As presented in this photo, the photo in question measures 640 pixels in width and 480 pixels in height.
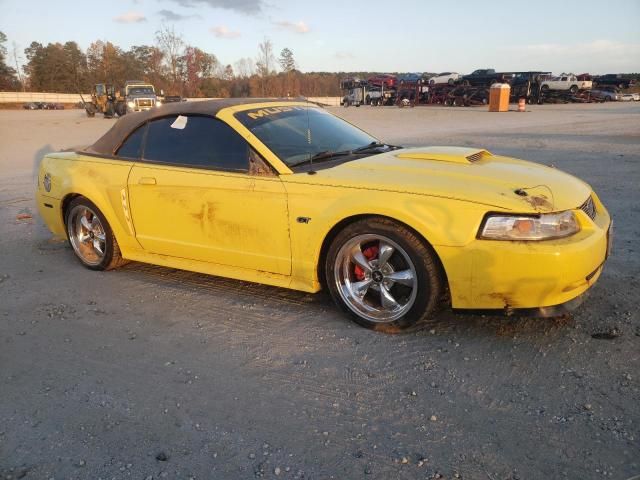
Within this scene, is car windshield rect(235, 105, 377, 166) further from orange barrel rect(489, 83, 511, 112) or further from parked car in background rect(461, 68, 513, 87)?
parked car in background rect(461, 68, 513, 87)

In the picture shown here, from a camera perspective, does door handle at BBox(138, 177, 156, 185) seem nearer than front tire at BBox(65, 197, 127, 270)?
Yes

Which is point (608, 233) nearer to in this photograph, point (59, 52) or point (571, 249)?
point (571, 249)

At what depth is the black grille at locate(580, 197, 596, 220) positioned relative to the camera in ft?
11.1

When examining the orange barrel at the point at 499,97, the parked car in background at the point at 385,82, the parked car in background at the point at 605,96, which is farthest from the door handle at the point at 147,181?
the parked car in background at the point at 605,96

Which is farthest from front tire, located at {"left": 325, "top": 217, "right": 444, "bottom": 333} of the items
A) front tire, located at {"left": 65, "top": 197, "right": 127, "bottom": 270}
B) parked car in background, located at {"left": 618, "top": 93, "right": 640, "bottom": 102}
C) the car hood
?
parked car in background, located at {"left": 618, "top": 93, "right": 640, "bottom": 102}

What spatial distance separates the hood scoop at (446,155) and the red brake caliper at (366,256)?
0.81m

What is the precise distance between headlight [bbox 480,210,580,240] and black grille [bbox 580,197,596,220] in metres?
0.41

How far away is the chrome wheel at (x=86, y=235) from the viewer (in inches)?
194

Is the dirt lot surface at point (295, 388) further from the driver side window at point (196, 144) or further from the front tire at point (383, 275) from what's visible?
the driver side window at point (196, 144)

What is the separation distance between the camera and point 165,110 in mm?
4473

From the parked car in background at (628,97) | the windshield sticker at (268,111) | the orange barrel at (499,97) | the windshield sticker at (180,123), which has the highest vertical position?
the windshield sticker at (268,111)

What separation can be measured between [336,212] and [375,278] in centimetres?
51

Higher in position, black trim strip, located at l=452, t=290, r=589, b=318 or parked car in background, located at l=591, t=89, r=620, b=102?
black trim strip, located at l=452, t=290, r=589, b=318

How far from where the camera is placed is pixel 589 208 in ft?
11.4
